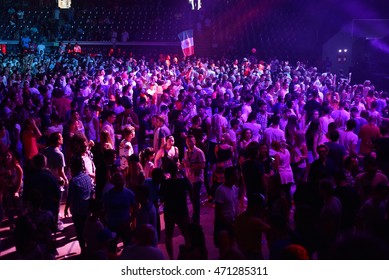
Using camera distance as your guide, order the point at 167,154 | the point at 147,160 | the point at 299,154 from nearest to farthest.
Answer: the point at 147,160 < the point at 167,154 < the point at 299,154

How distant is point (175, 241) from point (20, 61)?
14.5m

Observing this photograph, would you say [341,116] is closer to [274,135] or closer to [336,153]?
[274,135]

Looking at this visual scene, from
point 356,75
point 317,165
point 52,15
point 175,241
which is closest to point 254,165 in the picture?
point 317,165

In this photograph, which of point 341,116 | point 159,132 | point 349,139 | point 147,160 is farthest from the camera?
point 341,116

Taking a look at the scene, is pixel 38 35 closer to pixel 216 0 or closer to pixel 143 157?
pixel 216 0

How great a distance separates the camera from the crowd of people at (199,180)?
5.16 m

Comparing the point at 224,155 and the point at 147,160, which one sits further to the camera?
the point at 224,155

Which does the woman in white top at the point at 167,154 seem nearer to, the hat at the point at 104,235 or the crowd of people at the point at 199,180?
the crowd of people at the point at 199,180

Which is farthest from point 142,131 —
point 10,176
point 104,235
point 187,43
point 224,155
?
point 187,43

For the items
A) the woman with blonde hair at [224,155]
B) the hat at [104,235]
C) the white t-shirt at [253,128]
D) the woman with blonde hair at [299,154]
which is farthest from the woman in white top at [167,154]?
the hat at [104,235]

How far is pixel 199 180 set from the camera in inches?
293

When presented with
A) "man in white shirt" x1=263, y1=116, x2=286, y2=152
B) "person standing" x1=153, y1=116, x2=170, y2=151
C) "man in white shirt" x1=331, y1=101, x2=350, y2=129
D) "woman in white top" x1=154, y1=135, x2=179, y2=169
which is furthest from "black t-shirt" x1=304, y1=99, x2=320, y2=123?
"woman in white top" x1=154, y1=135, x2=179, y2=169

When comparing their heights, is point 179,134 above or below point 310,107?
below

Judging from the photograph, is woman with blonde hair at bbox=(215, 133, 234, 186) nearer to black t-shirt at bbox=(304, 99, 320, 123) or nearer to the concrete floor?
the concrete floor
